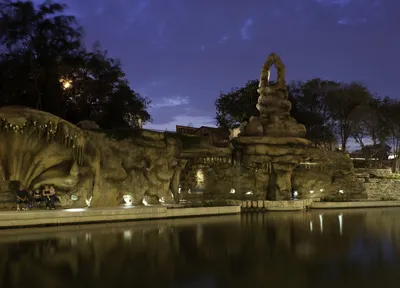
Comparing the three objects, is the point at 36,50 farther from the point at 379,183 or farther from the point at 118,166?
the point at 379,183

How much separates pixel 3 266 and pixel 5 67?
18.7 meters

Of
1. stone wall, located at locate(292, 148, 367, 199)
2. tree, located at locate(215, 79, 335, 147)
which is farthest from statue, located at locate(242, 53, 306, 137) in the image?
tree, located at locate(215, 79, 335, 147)

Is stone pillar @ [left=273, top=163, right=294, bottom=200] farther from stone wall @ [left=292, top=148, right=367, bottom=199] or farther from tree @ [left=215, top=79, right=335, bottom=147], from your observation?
tree @ [left=215, top=79, right=335, bottom=147]

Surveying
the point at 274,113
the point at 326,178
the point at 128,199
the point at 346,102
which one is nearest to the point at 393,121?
the point at 346,102

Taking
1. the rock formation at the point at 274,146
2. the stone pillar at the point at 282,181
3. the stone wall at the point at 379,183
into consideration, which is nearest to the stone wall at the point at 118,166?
the rock formation at the point at 274,146

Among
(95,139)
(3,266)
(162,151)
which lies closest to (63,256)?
(3,266)

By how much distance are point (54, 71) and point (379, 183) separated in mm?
26860

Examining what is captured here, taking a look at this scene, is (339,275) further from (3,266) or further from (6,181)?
(6,181)

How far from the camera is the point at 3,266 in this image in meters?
8.85

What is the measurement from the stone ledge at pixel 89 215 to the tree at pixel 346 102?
23228mm

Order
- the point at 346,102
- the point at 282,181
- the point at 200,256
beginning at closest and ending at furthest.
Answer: the point at 200,256 < the point at 282,181 < the point at 346,102

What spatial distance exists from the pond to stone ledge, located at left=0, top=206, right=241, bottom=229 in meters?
0.83

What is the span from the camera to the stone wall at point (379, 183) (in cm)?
3244

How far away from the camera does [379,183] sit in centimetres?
3294
